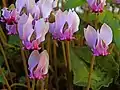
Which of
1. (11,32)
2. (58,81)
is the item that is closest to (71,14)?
(11,32)

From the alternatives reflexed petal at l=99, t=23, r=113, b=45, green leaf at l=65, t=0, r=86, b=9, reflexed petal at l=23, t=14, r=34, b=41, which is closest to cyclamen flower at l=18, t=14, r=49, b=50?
reflexed petal at l=23, t=14, r=34, b=41

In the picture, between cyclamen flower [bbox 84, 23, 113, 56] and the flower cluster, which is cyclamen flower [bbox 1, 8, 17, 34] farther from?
cyclamen flower [bbox 84, 23, 113, 56]

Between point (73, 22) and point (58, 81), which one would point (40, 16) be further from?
point (58, 81)

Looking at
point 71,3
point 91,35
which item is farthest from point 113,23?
point 91,35

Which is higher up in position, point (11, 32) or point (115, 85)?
point (11, 32)

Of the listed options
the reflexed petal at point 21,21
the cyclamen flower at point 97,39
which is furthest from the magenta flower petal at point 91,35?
the reflexed petal at point 21,21

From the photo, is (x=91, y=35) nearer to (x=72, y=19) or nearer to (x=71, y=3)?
(x=72, y=19)

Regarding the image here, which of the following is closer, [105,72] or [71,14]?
[71,14]

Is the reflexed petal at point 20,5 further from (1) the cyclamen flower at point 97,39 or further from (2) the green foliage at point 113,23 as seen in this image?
(2) the green foliage at point 113,23
